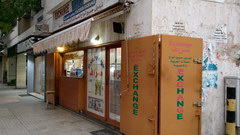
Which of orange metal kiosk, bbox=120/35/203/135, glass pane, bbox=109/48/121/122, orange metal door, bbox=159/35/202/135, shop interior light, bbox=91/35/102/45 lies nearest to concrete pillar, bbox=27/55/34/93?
A: shop interior light, bbox=91/35/102/45

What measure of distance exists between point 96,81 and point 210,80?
12.3 feet

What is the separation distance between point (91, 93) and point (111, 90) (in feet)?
4.37

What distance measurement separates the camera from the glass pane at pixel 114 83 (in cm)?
618

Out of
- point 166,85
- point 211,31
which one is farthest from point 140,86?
point 211,31

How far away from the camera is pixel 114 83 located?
638 centimetres

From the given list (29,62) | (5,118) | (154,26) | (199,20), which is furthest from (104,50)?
(29,62)

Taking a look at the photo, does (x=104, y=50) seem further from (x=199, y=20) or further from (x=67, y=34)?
(x=199, y=20)

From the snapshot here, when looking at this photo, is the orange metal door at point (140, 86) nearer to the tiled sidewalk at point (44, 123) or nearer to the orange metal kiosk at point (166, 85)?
the orange metal kiosk at point (166, 85)

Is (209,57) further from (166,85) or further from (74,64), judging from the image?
(74,64)

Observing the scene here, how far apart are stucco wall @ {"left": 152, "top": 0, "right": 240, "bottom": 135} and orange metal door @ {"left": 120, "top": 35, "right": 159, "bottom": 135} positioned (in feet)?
1.84

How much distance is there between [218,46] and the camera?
5.23 m

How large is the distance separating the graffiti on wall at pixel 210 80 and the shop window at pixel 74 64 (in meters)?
4.88

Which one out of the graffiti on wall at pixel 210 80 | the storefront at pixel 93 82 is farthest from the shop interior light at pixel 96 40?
the graffiti on wall at pixel 210 80

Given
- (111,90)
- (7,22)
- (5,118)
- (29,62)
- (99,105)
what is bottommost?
(5,118)
